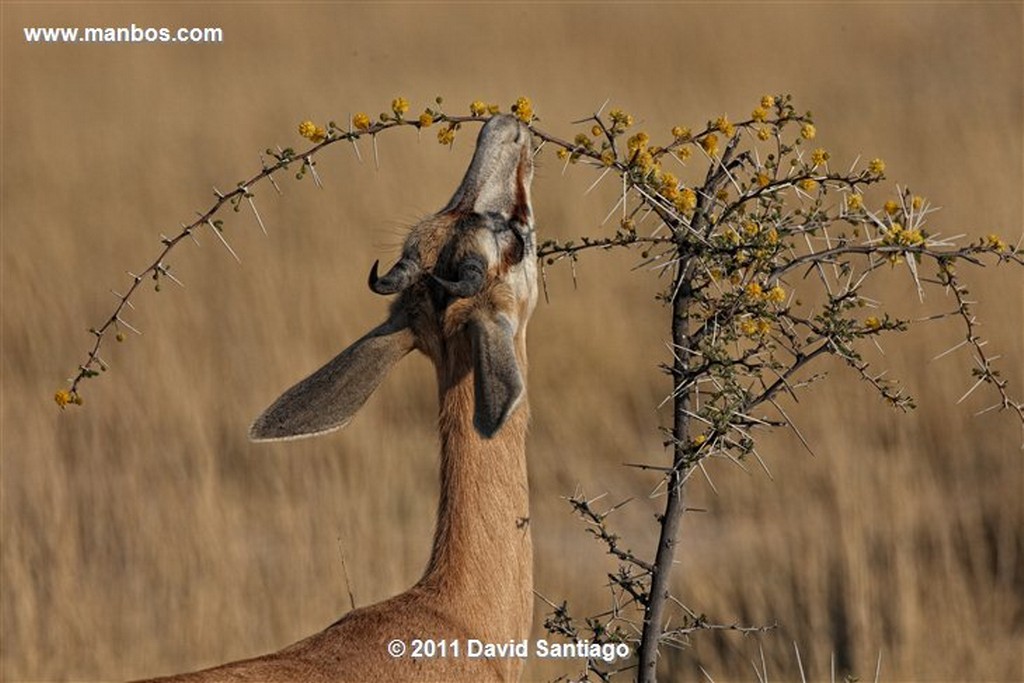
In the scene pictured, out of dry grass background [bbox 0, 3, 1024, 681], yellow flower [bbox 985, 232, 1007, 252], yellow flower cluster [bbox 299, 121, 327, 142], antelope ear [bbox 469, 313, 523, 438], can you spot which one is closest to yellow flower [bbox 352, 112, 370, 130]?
yellow flower cluster [bbox 299, 121, 327, 142]

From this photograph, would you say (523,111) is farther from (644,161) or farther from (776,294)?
(776,294)

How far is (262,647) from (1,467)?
7.68ft

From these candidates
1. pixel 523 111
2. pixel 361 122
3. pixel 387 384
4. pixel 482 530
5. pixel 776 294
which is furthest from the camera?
pixel 387 384

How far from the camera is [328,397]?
5578mm

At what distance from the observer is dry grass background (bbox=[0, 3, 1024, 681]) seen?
8.59 metres

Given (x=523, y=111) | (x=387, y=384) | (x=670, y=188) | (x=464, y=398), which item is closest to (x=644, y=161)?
(x=670, y=188)

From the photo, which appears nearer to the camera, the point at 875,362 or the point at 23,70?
the point at 875,362

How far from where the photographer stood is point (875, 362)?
36.3 feet

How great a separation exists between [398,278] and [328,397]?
0.41 m

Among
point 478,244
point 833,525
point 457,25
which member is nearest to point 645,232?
point 833,525

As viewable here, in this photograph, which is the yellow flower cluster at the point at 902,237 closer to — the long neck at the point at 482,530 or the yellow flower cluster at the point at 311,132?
the long neck at the point at 482,530

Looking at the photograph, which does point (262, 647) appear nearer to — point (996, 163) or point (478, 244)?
point (478, 244)

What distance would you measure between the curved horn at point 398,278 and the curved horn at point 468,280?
0.21 feet

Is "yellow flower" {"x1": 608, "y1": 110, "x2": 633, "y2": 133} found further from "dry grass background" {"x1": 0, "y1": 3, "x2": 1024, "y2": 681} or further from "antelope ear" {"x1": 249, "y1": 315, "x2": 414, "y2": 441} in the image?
"dry grass background" {"x1": 0, "y1": 3, "x2": 1024, "y2": 681}
